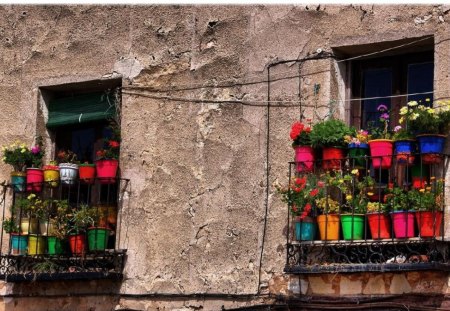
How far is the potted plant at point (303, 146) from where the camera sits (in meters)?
11.2

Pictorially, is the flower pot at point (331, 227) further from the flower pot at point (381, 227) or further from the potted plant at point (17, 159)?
the potted plant at point (17, 159)

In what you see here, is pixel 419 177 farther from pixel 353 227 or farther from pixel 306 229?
pixel 306 229

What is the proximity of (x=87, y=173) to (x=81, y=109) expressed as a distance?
892mm

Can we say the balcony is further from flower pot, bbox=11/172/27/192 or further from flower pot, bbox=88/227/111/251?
flower pot, bbox=11/172/27/192

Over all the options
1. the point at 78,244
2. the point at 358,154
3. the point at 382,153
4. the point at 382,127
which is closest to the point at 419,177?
A: the point at 382,153

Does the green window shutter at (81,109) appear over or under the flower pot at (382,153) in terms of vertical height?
over

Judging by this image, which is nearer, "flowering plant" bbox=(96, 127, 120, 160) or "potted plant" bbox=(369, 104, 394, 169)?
"potted plant" bbox=(369, 104, 394, 169)

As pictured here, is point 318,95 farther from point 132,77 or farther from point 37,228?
point 37,228

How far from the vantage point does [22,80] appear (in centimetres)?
1342

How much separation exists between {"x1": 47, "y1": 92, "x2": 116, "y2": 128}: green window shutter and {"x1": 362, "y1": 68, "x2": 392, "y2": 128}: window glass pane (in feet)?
8.88

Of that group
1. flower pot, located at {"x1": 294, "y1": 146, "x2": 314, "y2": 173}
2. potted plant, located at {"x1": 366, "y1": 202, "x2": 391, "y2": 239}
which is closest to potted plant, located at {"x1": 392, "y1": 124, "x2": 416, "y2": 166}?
potted plant, located at {"x1": 366, "y1": 202, "x2": 391, "y2": 239}

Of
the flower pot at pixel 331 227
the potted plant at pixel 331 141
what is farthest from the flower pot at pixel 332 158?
the flower pot at pixel 331 227

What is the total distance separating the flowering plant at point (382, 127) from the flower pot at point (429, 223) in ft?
2.79

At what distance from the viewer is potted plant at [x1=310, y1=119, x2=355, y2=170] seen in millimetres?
11062
